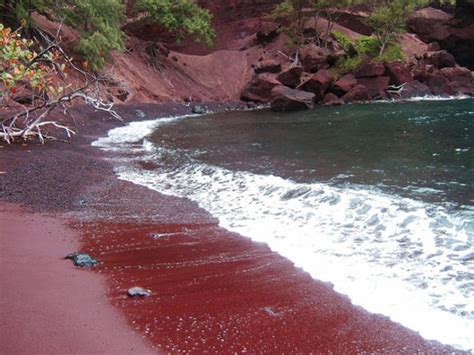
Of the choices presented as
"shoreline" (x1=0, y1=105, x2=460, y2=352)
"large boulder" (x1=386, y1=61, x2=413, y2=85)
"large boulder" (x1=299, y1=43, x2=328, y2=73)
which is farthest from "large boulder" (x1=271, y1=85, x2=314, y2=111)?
"shoreline" (x1=0, y1=105, x2=460, y2=352)

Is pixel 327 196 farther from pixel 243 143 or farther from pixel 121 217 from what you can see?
pixel 243 143

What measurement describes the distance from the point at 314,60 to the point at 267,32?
957 centimetres

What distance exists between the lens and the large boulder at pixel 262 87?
3734 centimetres

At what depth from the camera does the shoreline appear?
4266 millimetres

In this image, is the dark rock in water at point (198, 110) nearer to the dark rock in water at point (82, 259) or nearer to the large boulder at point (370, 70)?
the large boulder at point (370, 70)

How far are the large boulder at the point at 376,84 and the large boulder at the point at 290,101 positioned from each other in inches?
280

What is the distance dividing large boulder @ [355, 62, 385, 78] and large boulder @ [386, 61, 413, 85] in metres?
0.83

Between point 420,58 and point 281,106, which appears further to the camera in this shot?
point 420,58

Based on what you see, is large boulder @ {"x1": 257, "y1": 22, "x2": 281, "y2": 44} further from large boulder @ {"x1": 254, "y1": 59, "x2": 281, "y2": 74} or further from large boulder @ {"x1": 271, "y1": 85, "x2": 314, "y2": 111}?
large boulder @ {"x1": 271, "y1": 85, "x2": 314, "y2": 111}

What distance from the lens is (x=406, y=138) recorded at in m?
17.2

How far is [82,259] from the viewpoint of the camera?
602 centimetres

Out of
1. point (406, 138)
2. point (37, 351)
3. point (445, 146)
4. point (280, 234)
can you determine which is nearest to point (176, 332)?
point (37, 351)

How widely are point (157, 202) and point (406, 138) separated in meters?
11.4

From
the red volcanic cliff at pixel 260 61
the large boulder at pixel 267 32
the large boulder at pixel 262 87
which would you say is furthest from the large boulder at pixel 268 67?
the large boulder at pixel 267 32
